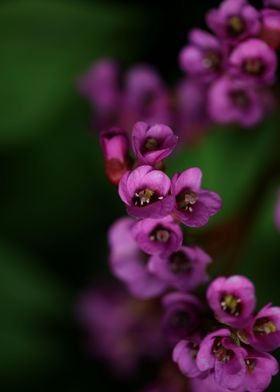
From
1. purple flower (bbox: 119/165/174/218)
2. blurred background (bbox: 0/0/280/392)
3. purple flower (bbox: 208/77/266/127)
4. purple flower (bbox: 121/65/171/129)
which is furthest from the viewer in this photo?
blurred background (bbox: 0/0/280/392)

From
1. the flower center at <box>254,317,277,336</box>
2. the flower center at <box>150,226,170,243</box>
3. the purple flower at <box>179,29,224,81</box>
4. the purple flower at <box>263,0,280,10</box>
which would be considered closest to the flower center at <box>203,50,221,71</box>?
the purple flower at <box>179,29,224,81</box>

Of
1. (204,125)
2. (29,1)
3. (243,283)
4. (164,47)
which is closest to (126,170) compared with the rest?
(243,283)

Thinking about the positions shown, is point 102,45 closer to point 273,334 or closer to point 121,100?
point 121,100

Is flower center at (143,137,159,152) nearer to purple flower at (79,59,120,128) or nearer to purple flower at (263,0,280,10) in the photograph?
purple flower at (263,0,280,10)

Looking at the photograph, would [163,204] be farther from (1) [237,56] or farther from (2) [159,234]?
(1) [237,56]

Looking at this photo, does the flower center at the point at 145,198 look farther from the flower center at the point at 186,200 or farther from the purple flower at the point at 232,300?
the purple flower at the point at 232,300

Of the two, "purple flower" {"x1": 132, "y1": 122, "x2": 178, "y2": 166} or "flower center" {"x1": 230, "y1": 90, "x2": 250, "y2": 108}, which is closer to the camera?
"purple flower" {"x1": 132, "y1": 122, "x2": 178, "y2": 166}
